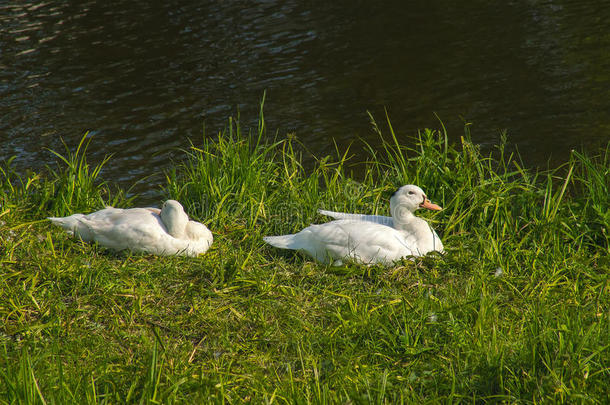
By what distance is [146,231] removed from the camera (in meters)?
4.65

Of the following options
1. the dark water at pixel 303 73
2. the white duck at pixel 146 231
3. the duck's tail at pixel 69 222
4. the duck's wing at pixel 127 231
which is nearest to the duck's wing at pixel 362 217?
the white duck at pixel 146 231

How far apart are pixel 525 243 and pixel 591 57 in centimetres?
676

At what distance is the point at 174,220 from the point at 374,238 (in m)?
1.50

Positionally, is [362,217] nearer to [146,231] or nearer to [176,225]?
[176,225]

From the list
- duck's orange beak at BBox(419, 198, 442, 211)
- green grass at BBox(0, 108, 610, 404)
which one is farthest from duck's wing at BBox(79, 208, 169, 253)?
duck's orange beak at BBox(419, 198, 442, 211)

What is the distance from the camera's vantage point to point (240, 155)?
566 cm

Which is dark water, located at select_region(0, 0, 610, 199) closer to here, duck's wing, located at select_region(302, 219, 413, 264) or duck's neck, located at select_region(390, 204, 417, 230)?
duck's neck, located at select_region(390, 204, 417, 230)

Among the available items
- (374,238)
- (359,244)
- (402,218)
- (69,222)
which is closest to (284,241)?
(359,244)

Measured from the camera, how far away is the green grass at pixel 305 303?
3076 millimetres

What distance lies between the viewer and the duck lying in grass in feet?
14.9

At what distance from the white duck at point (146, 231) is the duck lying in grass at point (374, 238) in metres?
0.55

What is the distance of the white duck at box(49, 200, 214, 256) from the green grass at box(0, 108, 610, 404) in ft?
0.35

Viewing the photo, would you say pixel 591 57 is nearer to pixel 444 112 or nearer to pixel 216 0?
pixel 444 112

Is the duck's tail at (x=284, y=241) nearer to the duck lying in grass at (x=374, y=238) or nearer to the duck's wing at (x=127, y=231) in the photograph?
the duck lying in grass at (x=374, y=238)
